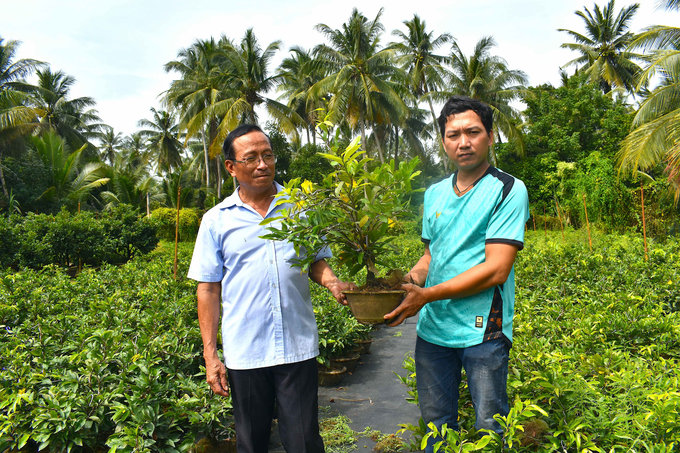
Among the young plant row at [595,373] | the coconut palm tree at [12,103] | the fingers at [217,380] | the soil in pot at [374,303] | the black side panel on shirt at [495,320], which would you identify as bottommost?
the young plant row at [595,373]

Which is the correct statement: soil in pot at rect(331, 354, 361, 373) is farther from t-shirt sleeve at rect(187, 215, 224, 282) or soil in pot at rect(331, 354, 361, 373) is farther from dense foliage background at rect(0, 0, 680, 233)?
dense foliage background at rect(0, 0, 680, 233)

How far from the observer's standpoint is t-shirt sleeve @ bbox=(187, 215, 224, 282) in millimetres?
2205

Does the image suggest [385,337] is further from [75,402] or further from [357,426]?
[75,402]

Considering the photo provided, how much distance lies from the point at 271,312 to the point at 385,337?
4.01m

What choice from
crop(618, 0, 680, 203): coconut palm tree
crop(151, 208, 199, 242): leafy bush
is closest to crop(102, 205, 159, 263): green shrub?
crop(151, 208, 199, 242): leafy bush

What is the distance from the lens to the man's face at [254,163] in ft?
7.16

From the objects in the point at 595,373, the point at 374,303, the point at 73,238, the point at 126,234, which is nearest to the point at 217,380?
the point at 374,303

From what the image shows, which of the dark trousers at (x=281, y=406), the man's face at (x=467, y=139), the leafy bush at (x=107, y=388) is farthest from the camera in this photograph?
the leafy bush at (x=107, y=388)

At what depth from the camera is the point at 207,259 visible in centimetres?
221

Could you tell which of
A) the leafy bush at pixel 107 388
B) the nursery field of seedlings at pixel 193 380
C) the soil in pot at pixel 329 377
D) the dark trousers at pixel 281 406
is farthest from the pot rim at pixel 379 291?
the soil in pot at pixel 329 377

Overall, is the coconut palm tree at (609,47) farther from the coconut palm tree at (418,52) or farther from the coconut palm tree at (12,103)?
the coconut palm tree at (12,103)

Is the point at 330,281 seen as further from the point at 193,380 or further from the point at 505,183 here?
the point at 193,380

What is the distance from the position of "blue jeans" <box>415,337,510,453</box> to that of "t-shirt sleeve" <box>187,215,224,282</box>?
1.02 meters

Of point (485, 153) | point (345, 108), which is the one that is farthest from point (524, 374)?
point (345, 108)
